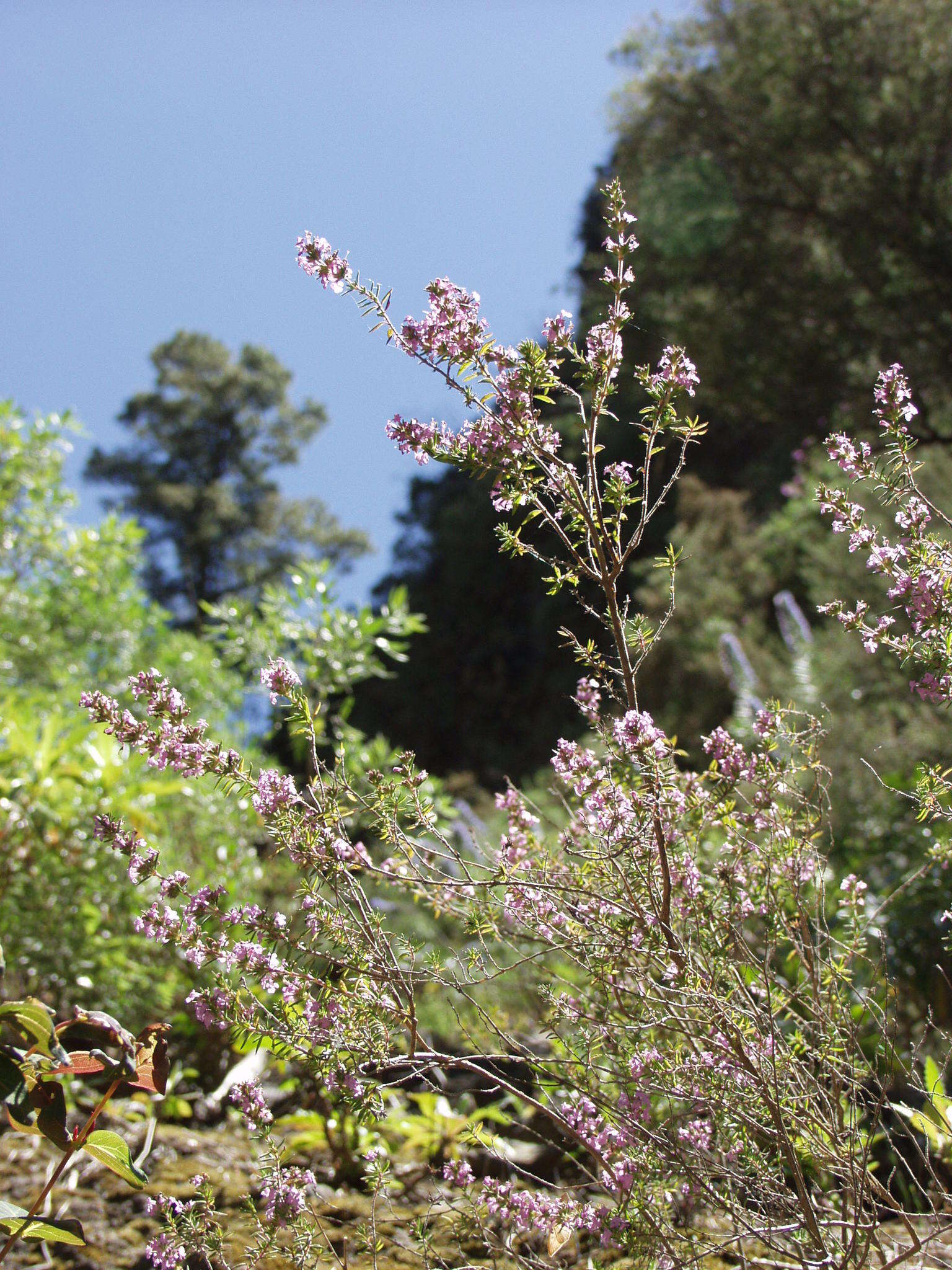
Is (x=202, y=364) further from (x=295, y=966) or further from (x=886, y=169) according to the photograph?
(x=295, y=966)

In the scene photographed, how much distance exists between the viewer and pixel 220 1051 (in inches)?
125

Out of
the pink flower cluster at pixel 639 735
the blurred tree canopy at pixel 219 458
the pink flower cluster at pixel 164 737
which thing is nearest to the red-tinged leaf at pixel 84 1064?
the pink flower cluster at pixel 164 737

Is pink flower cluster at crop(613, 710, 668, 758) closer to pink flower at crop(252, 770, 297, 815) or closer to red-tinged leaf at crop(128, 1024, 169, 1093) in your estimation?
pink flower at crop(252, 770, 297, 815)

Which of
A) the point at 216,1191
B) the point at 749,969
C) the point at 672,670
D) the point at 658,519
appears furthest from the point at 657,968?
the point at 658,519

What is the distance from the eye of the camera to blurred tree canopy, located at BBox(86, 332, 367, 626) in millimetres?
22625

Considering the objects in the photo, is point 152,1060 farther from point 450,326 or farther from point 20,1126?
point 450,326

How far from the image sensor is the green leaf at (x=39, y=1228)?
1.38 metres

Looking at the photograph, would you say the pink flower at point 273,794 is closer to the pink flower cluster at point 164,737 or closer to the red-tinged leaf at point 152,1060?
the pink flower cluster at point 164,737

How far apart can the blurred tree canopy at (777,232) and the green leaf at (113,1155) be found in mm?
7807

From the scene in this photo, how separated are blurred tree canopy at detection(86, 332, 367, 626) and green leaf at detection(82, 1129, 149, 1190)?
21405mm

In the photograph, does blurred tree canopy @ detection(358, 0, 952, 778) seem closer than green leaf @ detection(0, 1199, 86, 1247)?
No

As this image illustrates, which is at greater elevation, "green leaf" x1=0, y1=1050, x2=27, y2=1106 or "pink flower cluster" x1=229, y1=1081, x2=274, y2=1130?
"green leaf" x1=0, y1=1050, x2=27, y2=1106

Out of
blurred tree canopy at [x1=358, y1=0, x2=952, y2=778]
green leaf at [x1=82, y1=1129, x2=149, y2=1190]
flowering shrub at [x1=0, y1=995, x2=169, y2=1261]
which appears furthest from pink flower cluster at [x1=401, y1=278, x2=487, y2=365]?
blurred tree canopy at [x1=358, y1=0, x2=952, y2=778]

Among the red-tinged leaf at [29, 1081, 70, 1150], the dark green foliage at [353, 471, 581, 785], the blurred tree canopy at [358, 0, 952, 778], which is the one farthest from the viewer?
the dark green foliage at [353, 471, 581, 785]
